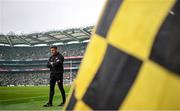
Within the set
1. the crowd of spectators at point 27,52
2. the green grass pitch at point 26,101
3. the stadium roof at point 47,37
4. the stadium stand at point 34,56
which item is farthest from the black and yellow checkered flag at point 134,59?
the crowd of spectators at point 27,52

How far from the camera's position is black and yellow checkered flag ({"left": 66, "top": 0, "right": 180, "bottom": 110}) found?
79cm

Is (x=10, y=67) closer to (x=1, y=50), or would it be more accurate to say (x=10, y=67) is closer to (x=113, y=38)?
(x=1, y=50)

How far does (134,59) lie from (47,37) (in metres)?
46.2

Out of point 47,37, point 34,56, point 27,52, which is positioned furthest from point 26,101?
point 27,52

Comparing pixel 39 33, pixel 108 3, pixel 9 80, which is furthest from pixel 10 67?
pixel 108 3

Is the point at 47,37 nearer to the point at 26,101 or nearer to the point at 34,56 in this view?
the point at 34,56

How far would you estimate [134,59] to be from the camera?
0.87m

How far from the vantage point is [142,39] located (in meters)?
0.84

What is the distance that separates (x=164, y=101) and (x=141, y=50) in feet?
0.47

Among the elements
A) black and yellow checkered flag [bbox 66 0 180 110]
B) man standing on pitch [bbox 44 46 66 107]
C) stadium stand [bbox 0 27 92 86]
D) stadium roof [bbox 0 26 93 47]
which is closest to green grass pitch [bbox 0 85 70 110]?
man standing on pitch [bbox 44 46 66 107]

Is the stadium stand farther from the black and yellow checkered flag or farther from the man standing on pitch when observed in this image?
the black and yellow checkered flag

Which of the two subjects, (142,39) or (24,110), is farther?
(24,110)

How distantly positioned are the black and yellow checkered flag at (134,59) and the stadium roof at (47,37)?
40526mm

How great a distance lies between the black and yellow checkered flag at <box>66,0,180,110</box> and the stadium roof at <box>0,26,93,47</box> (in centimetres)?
4053
